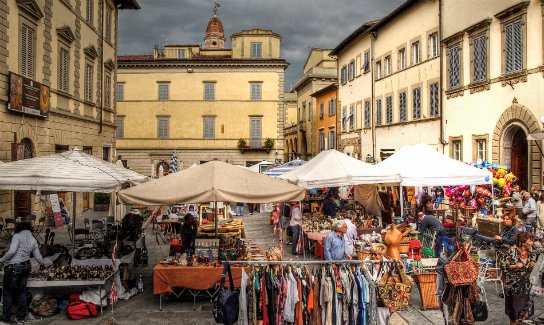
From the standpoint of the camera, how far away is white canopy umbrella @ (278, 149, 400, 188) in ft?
42.3

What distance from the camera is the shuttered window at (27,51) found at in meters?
16.6

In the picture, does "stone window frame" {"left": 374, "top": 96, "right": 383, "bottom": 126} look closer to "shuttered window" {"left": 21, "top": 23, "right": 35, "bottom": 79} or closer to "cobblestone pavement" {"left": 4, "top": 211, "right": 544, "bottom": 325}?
"shuttered window" {"left": 21, "top": 23, "right": 35, "bottom": 79}

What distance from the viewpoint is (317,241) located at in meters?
13.2

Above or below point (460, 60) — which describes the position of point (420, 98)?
below

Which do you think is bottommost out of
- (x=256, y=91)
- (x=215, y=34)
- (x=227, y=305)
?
(x=227, y=305)

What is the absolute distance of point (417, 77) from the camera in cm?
2439

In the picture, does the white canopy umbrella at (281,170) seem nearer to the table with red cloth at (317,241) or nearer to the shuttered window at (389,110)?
the table with red cloth at (317,241)

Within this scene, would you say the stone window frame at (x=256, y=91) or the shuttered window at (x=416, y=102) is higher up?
the stone window frame at (x=256, y=91)

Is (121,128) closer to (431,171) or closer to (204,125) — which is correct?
(204,125)

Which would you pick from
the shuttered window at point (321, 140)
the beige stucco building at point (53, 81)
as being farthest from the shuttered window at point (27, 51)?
the shuttered window at point (321, 140)

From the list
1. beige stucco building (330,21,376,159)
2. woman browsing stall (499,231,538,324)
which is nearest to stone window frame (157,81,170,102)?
beige stucco building (330,21,376,159)

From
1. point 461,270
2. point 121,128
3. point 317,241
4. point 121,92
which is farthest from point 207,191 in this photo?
point 121,92

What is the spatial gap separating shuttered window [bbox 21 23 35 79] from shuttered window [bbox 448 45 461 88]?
1634 centimetres

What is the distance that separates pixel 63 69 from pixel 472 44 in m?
16.4
